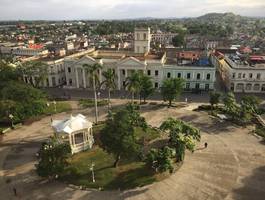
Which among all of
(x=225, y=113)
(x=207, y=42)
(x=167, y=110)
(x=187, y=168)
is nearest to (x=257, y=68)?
(x=225, y=113)

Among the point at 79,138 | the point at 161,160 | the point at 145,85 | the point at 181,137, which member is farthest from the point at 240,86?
the point at 79,138

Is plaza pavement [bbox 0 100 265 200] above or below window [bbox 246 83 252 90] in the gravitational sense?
below

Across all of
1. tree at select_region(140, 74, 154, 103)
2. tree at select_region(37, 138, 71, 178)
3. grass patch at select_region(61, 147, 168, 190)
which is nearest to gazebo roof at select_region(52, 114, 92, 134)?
grass patch at select_region(61, 147, 168, 190)

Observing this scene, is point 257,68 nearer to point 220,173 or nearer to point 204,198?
point 220,173

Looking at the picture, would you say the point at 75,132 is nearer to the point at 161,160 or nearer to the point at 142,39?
the point at 161,160

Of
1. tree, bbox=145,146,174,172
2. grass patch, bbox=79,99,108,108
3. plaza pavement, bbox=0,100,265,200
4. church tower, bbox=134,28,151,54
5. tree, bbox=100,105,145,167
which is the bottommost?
plaza pavement, bbox=0,100,265,200

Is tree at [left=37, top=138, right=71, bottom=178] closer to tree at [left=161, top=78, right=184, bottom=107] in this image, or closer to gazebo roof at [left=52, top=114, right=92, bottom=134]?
gazebo roof at [left=52, top=114, right=92, bottom=134]

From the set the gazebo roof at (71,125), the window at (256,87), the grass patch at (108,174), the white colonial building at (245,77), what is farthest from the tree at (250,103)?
the gazebo roof at (71,125)
